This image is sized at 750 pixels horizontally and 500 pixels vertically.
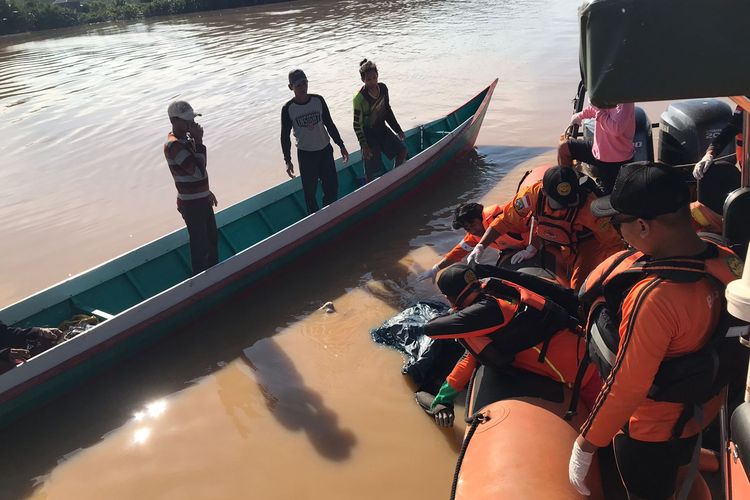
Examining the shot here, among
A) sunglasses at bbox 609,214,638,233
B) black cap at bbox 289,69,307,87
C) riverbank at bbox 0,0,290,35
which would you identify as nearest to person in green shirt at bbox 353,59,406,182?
black cap at bbox 289,69,307,87

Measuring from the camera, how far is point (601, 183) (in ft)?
16.6

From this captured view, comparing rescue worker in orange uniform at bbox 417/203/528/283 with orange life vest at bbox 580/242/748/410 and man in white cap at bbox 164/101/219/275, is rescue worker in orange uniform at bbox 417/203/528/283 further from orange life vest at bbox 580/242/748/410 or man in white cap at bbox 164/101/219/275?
orange life vest at bbox 580/242/748/410

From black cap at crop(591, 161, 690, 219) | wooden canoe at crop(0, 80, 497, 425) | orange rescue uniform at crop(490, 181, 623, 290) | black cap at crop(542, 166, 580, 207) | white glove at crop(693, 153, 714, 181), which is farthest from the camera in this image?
wooden canoe at crop(0, 80, 497, 425)

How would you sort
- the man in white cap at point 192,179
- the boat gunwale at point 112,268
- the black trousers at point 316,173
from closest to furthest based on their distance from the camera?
the man in white cap at point 192,179, the boat gunwale at point 112,268, the black trousers at point 316,173

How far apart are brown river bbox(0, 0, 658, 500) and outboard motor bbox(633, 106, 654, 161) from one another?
241 centimetres

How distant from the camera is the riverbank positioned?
123ft

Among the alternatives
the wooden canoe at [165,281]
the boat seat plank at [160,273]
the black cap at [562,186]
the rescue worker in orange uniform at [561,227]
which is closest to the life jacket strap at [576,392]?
the rescue worker in orange uniform at [561,227]

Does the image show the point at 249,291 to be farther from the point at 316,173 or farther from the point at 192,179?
the point at 316,173

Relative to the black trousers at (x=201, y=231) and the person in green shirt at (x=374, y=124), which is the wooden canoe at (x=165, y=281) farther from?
the person in green shirt at (x=374, y=124)

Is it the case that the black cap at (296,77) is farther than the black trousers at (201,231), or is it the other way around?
the black cap at (296,77)

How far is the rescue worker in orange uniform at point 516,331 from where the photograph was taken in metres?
3.22

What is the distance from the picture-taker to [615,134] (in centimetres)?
474

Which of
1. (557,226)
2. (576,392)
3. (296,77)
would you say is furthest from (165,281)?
(576,392)

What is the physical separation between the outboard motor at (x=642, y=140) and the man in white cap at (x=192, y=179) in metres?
3.89
